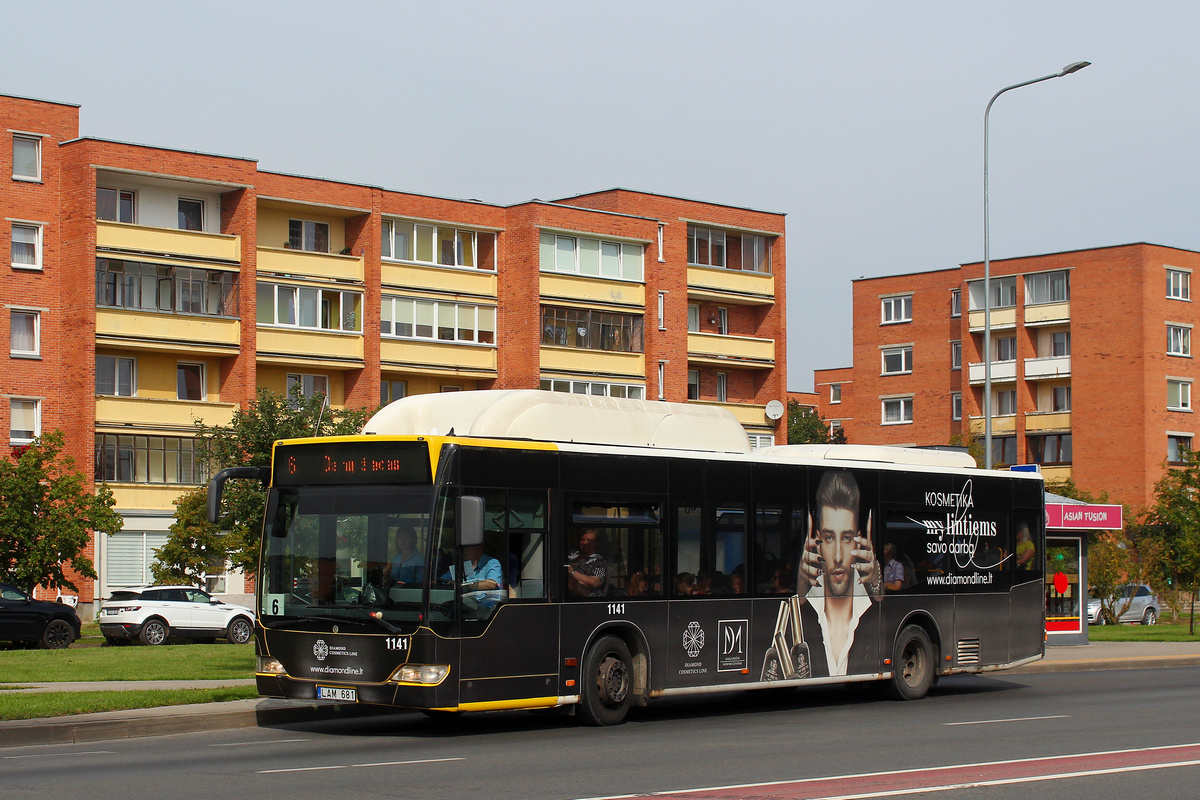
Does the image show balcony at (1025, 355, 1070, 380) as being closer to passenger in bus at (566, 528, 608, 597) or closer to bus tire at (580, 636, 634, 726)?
bus tire at (580, 636, 634, 726)

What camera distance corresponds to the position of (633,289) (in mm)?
63312

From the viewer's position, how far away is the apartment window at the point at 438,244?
2275 inches

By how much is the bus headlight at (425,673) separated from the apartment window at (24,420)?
3902cm

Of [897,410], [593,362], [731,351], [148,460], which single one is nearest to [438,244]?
[593,362]

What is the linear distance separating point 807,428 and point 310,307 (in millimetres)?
46962

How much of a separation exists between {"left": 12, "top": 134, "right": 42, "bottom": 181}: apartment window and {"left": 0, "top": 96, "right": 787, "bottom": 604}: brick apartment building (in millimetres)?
46

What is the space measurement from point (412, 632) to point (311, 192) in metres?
43.1

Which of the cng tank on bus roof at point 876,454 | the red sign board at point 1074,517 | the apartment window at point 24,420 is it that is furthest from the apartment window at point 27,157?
the cng tank on bus roof at point 876,454

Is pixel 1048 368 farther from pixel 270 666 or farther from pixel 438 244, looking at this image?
pixel 270 666

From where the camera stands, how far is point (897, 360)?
88.8m

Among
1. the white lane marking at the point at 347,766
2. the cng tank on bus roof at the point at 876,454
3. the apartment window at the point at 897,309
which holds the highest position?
the apartment window at the point at 897,309

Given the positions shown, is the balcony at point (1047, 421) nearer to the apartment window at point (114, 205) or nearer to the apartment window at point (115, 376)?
the apartment window at point (115, 376)

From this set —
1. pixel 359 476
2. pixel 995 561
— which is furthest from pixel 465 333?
pixel 359 476

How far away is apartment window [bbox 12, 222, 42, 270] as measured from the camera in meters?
49.9
